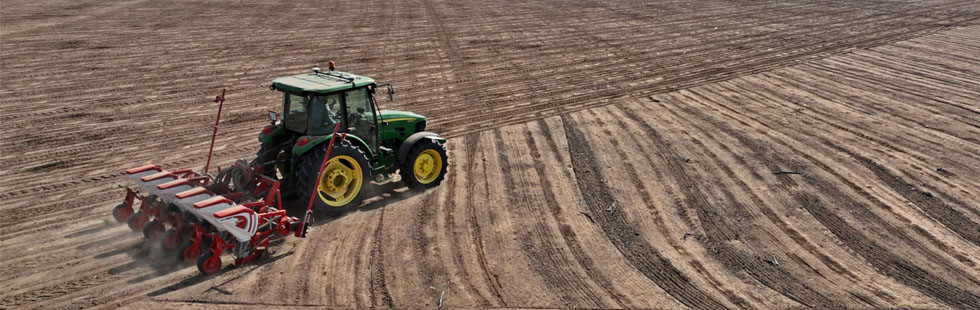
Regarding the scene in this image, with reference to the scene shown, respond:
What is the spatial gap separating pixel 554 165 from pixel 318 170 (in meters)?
4.02

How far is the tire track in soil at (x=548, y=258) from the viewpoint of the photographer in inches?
284

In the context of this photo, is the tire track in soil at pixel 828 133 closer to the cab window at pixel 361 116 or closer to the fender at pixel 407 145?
the fender at pixel 407 145

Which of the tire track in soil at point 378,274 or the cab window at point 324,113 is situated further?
the cab window at point 324,113

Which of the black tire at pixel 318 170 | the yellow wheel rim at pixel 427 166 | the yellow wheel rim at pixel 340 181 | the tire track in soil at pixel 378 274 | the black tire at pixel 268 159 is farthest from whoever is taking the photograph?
the yellow wheel rim at pixel 427 166

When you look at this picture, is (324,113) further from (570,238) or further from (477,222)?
(570,238)

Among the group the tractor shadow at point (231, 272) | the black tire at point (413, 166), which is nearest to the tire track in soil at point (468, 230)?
the black tire at point (413, 166)

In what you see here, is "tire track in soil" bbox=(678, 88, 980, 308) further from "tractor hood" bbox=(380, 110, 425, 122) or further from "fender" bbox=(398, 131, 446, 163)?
"tractor hood" bbox=(380, 110, 425, 122)

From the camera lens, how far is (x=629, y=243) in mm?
8445

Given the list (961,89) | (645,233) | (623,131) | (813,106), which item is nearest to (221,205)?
(645,233)

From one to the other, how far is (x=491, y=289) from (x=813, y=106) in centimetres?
1025

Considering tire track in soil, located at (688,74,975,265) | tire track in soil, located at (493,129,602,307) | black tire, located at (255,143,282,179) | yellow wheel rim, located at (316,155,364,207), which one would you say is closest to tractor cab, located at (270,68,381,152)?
black tire, located at (255,143,282,179)

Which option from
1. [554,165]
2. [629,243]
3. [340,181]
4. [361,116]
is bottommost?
[554,165]

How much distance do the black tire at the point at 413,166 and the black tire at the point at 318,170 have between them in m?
0.65

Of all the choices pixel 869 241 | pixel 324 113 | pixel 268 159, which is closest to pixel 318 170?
pixel 324 113
